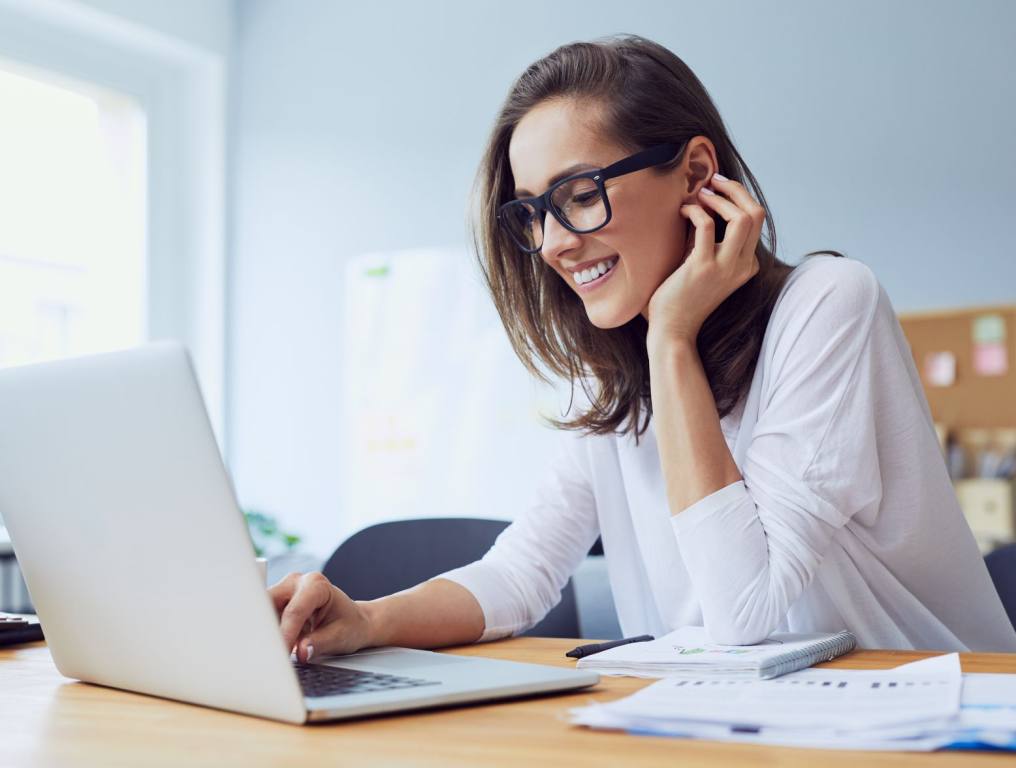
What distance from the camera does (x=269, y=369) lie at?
4.54 metres

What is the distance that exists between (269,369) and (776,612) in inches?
145

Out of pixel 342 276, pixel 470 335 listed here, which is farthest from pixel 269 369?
pixel 470 335

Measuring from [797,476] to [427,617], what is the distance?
42 cm

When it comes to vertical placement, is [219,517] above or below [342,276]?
below

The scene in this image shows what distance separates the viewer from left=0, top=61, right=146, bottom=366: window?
13.3 ft

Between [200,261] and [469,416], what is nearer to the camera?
[469,416]

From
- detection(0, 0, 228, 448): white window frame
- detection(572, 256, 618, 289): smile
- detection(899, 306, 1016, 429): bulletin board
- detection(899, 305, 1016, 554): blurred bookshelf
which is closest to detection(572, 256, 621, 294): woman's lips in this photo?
detection(572, 256, 618, 289): smile

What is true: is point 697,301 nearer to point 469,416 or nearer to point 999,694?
point 999,694

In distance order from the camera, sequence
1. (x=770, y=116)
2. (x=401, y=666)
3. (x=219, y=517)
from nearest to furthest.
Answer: (x=219, y=517)
(x=401, y=666)
(x=770, y=116)

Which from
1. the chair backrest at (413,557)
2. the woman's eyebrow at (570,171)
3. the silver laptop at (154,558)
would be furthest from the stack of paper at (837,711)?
the chair backrest at (413,557)

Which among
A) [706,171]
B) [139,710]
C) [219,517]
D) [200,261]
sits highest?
[200,261]

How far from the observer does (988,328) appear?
10.8ft

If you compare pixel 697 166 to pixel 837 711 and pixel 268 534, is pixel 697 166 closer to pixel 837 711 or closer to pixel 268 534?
pixel 837 711

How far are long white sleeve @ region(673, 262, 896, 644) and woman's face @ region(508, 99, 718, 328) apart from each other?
208 mm
